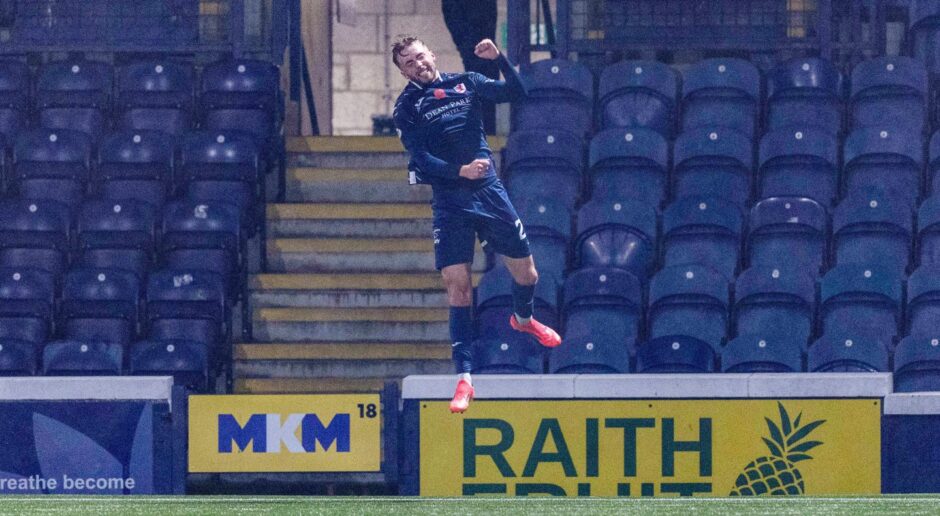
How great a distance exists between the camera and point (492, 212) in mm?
8453

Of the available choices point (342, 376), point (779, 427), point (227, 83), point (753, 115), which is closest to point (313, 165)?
point (227, 83)

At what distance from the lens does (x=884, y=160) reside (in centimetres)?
1202

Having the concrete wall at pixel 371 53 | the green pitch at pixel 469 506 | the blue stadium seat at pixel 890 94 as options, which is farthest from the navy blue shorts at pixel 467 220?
the concrete wall at pixel 371 53

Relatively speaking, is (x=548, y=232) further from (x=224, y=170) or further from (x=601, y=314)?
(x=224, y=170)

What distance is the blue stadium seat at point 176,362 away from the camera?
11.0 m

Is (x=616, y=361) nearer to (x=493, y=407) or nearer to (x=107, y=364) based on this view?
(x=493, y=407)

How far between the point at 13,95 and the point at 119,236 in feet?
6.04

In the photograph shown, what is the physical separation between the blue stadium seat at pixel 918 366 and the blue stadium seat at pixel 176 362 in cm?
420

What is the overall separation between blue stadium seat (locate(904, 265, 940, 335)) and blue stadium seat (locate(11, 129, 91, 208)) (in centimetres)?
572

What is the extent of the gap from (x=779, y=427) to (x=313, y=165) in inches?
206

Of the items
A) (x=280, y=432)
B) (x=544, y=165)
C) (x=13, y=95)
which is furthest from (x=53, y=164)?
(x=280, y=432)

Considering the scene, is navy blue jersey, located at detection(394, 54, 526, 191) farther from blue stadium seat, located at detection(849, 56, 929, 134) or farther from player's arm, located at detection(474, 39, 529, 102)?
blue stadium seat, located at detection(849, 56, 929, 134)

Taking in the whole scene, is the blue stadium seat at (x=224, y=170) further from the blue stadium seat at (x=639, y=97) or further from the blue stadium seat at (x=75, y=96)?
the blue stadium seat at (x=639, y=97)

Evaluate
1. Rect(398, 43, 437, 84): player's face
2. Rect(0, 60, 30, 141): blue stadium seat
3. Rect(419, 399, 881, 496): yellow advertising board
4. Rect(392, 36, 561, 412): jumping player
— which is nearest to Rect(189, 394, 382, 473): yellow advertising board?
Rect(419, 399, 881, 496): yellow advertising board
